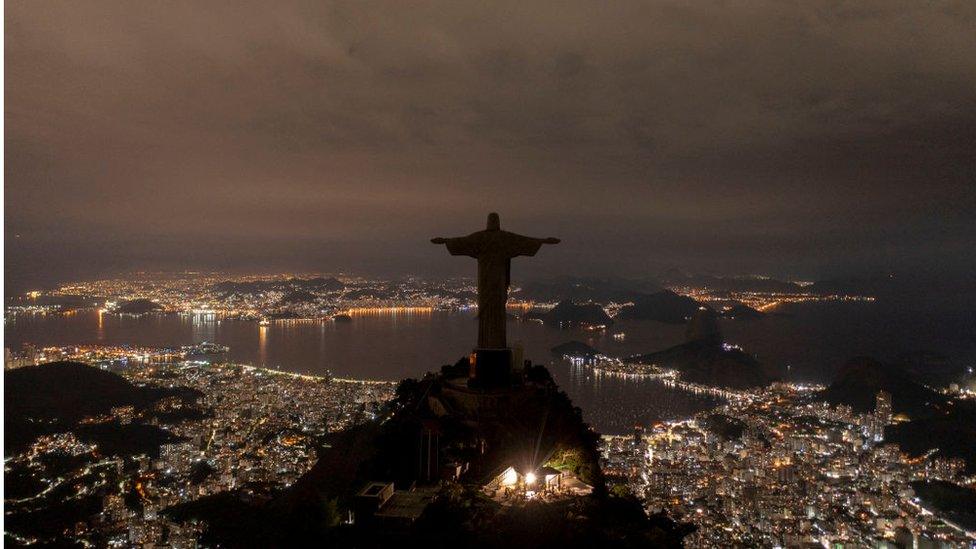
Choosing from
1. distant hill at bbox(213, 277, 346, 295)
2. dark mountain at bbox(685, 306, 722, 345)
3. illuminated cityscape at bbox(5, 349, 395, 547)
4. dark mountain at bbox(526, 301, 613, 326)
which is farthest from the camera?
distant hill at bbox(213, 277, 346, 295)

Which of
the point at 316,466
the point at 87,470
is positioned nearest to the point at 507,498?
the point at 316,466

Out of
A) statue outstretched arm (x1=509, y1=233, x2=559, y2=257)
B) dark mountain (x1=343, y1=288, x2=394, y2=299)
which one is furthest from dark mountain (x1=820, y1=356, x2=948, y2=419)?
dark mountain (x1=343, y1=288, x2=394, y2=299)

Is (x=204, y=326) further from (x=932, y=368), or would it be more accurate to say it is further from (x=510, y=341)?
(x=932, y=368)

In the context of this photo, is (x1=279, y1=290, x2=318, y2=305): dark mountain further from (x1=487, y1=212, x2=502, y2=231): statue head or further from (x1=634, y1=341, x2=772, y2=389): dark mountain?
(x1=487, y1=212, x2=502, y2=231): statue head

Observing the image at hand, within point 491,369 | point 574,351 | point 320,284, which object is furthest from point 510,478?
point 320,284

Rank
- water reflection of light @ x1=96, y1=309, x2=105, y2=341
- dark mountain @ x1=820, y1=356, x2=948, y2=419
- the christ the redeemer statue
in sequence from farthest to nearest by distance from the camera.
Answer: water reflection of light @ x1=96, y1=309, x2=105, y2=341 < dark mountain @ x1=820, y1=356, x2=948, y2=419 < the christ the redeemer statue

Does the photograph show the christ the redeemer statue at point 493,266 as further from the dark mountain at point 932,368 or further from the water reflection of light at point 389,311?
the water reflection of light at point 389,311

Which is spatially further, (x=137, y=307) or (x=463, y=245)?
(x=137, y=307)

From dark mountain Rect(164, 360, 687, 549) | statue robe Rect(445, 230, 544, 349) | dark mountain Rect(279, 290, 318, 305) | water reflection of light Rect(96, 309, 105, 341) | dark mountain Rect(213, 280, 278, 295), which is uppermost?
statue robe Rect(445, 230, 544, 349)
